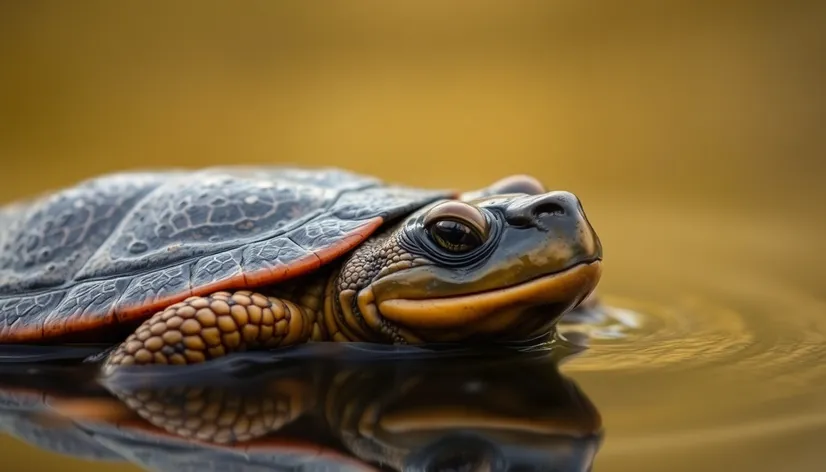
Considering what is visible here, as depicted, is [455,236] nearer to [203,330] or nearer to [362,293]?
[362,293]

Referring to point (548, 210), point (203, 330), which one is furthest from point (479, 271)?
point (203, 330)

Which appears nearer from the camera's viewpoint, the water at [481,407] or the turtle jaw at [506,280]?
the water at [481,407]

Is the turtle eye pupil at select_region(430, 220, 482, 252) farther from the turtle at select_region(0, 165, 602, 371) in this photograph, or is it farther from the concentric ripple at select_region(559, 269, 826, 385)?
the concentric ripple at select_region(559, 269, 826, 385)

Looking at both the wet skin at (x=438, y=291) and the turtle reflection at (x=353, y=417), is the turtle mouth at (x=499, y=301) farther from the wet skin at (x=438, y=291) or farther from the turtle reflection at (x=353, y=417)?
the turtle reflection at (x=353, y=417)

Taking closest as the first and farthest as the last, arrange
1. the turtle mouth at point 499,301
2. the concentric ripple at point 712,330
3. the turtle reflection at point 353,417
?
the turtle reflection at point 353,417, the turtle mouth at point 499,301, the concentric ripple at point 712,330

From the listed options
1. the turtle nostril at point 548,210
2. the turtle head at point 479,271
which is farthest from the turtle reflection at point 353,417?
the turtle nostril at point 548,210

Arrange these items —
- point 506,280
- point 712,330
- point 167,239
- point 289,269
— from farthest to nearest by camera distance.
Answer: point 712,330, point 167,239, point 289,269, point 506,280

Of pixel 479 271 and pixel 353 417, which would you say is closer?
pixel 353 417

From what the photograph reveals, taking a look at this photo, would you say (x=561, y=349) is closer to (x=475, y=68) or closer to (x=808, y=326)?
(x=808, y=326)

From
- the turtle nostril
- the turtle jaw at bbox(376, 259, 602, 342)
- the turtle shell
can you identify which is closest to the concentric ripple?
the turtle jaw at bbox(376, 259, 602, 342)
